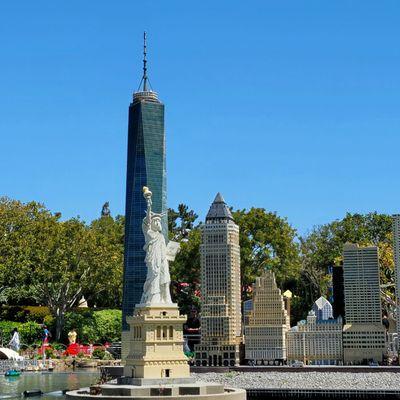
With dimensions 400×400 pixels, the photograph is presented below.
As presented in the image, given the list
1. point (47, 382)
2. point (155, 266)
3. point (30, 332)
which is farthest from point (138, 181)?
point (155, 266)

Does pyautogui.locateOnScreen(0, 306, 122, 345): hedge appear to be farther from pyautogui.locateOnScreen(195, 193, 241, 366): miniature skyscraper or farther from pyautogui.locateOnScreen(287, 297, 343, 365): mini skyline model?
pyautogui.locateOnScreen(287, 297, 343, 365): mini skyline model

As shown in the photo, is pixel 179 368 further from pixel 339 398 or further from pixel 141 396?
pixel 339 398

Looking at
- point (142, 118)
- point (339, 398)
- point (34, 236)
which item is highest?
point (142, 118)

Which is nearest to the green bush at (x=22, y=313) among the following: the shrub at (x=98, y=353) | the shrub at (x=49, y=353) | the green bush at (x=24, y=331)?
the green bush at (x=24, y=331)

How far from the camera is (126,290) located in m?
88.1

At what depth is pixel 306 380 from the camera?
2357 inches

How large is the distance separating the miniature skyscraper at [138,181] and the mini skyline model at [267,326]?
17470 mm

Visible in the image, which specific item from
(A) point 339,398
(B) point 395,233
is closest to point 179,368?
(A) point 339,398

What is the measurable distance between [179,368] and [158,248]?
7.15 metres

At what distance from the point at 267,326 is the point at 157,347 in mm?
32350

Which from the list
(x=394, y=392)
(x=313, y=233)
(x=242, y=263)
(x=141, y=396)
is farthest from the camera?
(x=313, y=233)

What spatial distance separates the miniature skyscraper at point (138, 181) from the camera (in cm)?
8769

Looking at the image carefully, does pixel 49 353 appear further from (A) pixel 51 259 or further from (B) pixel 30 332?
(A) pixel 51 259

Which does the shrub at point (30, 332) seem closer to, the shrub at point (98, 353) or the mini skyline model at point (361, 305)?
the shrub at point (98, 353)
